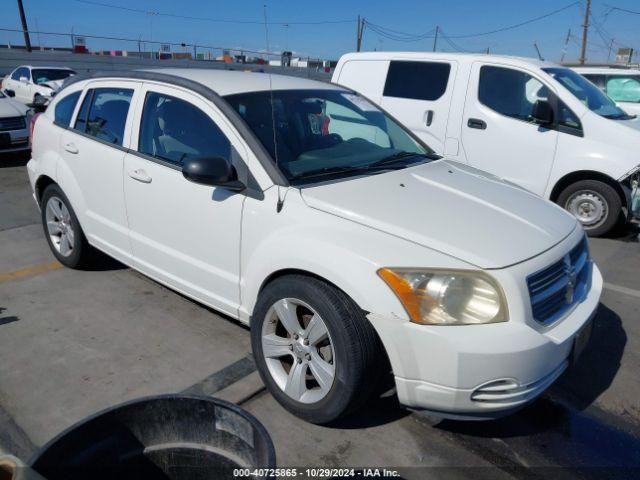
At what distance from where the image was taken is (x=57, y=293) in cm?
411

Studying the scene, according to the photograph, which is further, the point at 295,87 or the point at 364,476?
the point at 295,87

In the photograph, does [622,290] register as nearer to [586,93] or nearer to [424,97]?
[586,93]

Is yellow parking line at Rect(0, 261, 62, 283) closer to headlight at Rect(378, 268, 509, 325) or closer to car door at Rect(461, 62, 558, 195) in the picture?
headlight at Rect(378, 268, 509, 325)

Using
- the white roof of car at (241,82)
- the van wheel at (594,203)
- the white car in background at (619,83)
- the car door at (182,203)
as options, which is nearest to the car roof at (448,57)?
the van wheel at (594,203)

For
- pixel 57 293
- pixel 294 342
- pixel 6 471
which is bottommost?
pixel 57 293

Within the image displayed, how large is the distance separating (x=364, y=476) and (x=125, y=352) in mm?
1760

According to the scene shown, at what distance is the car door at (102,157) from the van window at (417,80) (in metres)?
4.05

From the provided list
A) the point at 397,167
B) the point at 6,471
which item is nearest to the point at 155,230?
the point at 397,167

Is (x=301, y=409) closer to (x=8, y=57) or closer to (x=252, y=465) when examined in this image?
(x=252, y=465)

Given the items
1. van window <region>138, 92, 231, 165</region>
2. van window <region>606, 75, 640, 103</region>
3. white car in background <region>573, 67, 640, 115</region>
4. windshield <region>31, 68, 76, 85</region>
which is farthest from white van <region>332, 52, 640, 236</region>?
windshield <region>31, 68, 76, 85</region>

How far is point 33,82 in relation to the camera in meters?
15.8

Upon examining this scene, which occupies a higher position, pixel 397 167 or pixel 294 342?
pixel 397 167

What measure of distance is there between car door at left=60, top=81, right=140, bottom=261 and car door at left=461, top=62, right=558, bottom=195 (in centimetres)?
418

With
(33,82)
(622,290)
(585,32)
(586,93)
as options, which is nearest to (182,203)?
(622,290)
